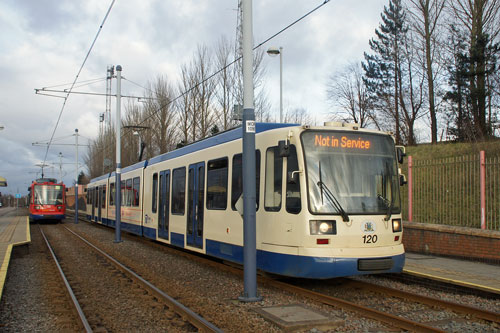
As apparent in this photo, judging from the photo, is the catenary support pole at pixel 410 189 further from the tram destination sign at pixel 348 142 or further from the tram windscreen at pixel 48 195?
the tram windscreen at pixel 48 195

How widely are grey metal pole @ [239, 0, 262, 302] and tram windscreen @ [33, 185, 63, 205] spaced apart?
27007mm

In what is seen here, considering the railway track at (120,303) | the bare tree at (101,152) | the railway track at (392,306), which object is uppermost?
the bare tree at (101,152)

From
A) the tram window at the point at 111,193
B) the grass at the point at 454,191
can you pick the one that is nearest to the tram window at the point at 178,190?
the grass at the point at 454,191

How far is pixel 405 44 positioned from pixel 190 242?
26.7m

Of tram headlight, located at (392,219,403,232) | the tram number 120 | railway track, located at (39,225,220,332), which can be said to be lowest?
railway track, located at (39,225,220,332)

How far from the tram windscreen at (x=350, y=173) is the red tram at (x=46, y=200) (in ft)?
89.9

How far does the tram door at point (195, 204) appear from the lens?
11.2m

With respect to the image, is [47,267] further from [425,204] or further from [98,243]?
[425,204]

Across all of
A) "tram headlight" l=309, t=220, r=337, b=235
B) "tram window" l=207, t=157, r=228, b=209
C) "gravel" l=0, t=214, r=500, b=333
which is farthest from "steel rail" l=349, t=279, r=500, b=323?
"tram window" l=207, t=157, r=228, b=209

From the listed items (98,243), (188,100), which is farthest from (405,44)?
(98,243)

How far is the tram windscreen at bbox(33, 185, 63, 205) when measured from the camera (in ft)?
102

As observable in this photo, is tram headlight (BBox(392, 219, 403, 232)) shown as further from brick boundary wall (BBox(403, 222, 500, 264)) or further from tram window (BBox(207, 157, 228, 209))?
brick boundary wall (BBox(403, 222, 500, 264))

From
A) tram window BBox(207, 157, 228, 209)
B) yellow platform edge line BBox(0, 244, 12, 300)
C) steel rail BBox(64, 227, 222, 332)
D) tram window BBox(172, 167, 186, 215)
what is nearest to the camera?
steel rail BBox(64, 227, 222, 332)

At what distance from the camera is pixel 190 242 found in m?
11.9
